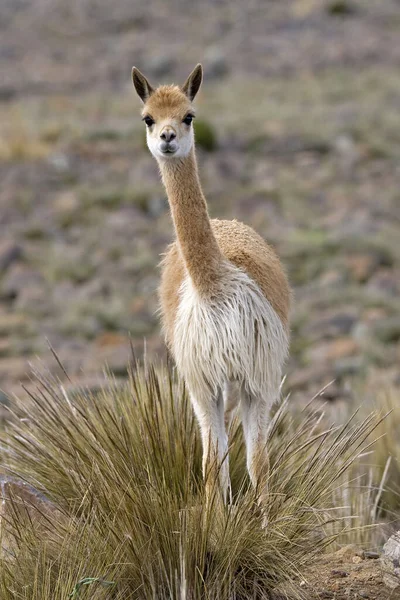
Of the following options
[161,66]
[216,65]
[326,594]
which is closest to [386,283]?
[326,594]

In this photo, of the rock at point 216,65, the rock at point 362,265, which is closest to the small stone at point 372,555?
the rock at point 362,265

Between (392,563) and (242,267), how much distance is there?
1.52 m

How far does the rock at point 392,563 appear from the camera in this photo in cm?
452

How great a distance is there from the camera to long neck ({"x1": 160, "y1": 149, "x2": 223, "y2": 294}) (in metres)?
4.96

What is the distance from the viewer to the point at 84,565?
420cm

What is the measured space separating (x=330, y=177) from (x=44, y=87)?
1199 centimetres

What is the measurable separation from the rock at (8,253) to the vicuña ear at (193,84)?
9.99 metres

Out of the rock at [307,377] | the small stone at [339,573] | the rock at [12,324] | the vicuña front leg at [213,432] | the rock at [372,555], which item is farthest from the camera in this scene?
the rock at [12,324]

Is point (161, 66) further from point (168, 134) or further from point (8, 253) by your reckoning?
point (168, 134)

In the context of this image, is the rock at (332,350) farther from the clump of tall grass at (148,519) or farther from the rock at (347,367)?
the clump of tall grass at (148,519)

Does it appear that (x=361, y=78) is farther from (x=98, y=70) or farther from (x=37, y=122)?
(x=37, y=122)

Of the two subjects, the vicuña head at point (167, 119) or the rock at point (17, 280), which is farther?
the rock at point (17, 280)

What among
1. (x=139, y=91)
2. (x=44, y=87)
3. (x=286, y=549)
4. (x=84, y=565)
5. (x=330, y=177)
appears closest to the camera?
(x=84, y=565)

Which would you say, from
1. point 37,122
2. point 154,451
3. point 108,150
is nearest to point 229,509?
point 154,451
